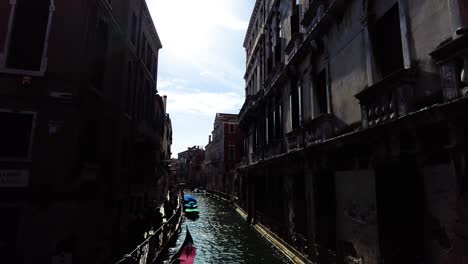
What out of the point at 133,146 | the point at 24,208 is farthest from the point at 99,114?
the point at 133,146

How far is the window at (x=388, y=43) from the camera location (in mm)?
6320

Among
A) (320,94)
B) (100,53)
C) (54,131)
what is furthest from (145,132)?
(320,94)

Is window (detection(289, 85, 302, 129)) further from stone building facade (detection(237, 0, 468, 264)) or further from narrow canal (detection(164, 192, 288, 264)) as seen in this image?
narrow canal (detection(164, 192, 288, 264))

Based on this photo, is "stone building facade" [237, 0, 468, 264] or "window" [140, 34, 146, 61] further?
"window" [140, 34, 146, 61]

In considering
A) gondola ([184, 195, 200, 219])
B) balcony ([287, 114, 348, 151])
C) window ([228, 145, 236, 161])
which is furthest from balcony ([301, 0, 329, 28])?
window ([228, 145, 236, 161])

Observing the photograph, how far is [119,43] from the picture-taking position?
13.8m

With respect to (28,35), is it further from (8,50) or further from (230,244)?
(230,244)

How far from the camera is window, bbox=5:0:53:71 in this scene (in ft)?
30.2

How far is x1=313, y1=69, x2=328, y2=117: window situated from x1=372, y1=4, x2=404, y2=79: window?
2951mm

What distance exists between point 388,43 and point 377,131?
7.25 ft

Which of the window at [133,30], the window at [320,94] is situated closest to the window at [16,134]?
the window at [133,30]

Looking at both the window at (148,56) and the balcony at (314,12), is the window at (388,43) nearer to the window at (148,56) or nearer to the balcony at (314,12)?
the balcony at (314,12)

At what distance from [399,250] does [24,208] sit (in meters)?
10.3

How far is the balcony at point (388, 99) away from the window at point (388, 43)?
68cm
